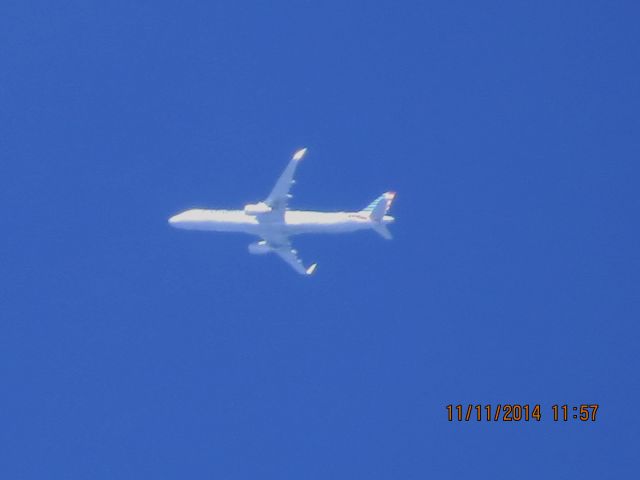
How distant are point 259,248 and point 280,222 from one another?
13.5ft

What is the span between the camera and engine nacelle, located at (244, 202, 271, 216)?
143 meters

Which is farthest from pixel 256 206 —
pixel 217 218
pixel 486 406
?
pixel 486 406

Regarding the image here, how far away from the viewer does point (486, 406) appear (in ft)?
470

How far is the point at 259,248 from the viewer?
14588 centimetres

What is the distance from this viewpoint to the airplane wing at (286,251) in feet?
478

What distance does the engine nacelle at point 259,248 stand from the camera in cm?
14588

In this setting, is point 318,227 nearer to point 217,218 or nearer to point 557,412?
point 217,218

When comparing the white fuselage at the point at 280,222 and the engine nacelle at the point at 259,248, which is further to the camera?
the engine nacelle at the point at 259,248

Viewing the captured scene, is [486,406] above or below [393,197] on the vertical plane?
below

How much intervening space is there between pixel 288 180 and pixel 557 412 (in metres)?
29.3

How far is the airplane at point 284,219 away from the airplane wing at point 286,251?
0.50 feet

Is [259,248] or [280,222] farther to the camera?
[259,248]

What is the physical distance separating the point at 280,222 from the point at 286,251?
5449mm

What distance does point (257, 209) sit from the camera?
143m
